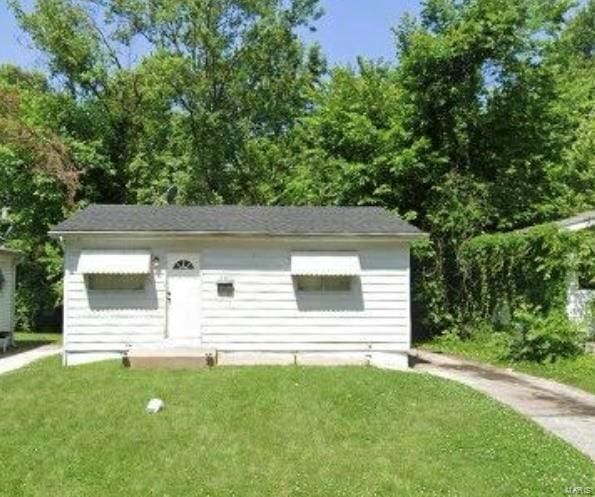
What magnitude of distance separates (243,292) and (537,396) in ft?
23.8

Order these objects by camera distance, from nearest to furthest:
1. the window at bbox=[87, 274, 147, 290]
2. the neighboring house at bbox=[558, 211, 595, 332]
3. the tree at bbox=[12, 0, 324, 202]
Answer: the window at bbox=[87, 274, 147, 290]
the neighboring house at bbox=[558, 211, 595, 332]
the tree at bbox=[12, 0, 324, 202]

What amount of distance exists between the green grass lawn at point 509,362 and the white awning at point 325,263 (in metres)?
4.48

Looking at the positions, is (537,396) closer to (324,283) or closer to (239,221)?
(324,283)

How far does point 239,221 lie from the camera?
19766 mm

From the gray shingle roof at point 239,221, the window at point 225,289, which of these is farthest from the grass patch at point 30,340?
the window at point 225,289

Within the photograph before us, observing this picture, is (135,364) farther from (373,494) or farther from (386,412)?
(373,494)

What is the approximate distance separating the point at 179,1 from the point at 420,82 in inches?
517

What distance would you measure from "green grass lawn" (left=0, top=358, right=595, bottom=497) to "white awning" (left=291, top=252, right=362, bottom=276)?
342cm

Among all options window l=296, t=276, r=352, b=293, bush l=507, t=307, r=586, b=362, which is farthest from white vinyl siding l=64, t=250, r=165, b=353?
bush l=507, t=307, r=586, b=362

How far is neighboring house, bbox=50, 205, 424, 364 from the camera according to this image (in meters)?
18.7

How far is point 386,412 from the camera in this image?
517 inches

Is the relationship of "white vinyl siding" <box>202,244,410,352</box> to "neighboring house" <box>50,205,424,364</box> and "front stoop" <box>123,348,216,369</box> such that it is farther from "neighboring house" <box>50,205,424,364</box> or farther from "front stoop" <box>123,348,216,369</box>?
"front stoop" <box>123,348,216,369</box>

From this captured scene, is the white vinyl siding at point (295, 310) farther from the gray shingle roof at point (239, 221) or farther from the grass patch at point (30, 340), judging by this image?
the grass patch at point (30, 340)

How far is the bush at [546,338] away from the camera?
18844 mm
